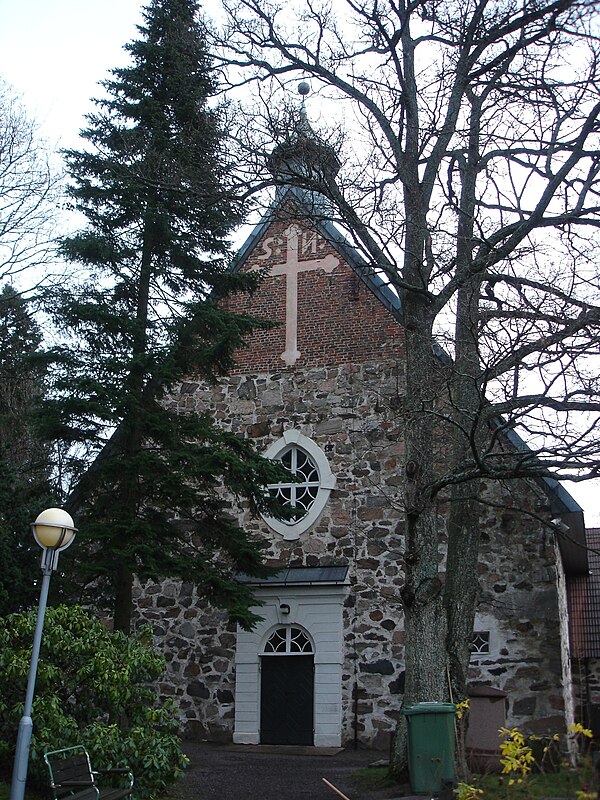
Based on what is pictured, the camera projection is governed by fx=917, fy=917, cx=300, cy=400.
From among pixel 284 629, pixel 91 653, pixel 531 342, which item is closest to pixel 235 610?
pixel 91 653

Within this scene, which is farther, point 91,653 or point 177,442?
point 177,442

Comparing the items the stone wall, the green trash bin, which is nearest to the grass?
the green trash bin

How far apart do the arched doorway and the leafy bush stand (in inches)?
171

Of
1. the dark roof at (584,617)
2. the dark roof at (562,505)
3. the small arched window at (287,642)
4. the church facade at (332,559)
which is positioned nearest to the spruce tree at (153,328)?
the church facade at (332,559)

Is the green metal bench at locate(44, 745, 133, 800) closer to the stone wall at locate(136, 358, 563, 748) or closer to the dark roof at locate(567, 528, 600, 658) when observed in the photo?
the stone wall at locate(136, 358, 563, 748)

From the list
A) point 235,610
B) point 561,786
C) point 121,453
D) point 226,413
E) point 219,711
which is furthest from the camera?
point 226,413

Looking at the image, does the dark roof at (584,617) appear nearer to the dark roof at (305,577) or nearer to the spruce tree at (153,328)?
the dark roof at (305,577)

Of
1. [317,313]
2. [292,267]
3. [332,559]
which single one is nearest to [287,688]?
[332,559]

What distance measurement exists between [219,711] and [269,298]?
688cm

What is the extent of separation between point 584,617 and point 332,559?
7.15 metres

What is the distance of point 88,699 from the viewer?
31.6ft

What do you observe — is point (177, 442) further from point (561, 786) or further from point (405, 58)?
point (561, 786)

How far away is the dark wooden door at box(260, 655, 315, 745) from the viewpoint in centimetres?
1395

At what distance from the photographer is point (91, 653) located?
969cm
